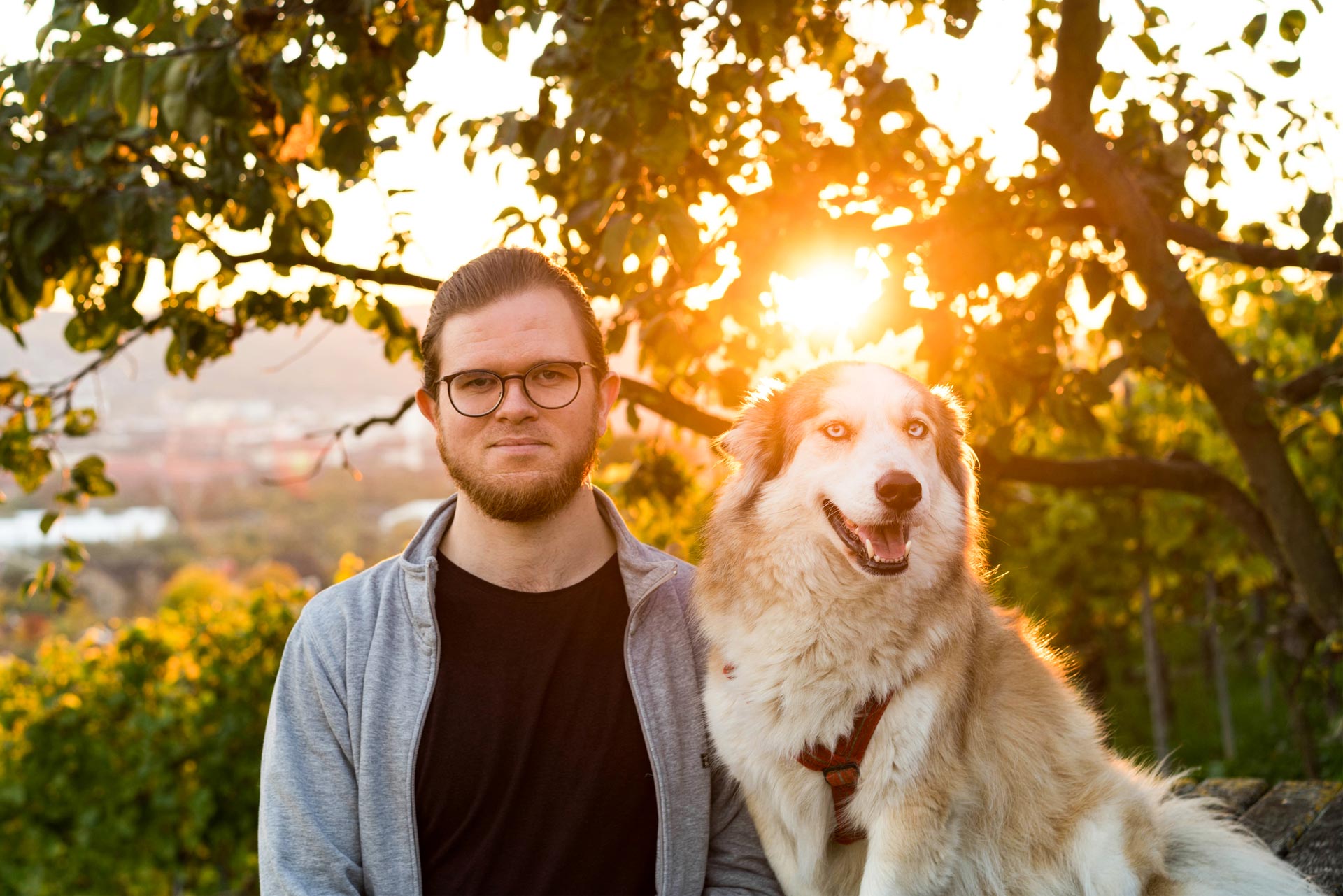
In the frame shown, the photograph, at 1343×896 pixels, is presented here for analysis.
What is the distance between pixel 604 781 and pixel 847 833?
24.4 inches

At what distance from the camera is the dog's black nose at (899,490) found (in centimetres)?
243

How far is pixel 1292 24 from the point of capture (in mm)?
2752

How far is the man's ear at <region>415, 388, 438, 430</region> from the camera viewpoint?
2670 millimetres

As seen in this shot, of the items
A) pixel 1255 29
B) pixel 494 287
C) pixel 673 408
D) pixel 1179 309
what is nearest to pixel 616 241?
pixel 494 287

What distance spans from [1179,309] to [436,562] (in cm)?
296

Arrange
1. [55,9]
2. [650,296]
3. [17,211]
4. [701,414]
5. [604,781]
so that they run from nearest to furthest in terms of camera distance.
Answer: [604,781]
[55,9]
[17,211]
[650,296]
[701,414]

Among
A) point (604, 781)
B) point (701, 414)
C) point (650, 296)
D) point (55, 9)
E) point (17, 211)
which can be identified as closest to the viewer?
point (604, 781)

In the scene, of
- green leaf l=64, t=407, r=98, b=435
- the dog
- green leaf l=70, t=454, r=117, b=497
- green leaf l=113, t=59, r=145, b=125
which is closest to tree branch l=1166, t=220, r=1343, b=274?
the dog

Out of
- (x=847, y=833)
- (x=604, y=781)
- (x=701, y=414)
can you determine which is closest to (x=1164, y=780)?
(x=847, y=833)

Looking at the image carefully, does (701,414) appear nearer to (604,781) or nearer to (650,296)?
(650,296)

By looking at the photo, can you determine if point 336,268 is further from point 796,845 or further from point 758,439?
point 796,845

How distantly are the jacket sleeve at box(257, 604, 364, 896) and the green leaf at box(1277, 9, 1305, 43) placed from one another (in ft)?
9.84

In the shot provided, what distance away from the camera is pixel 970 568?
2.80 metres

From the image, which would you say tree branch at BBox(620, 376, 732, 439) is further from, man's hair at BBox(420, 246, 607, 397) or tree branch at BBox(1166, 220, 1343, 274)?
tree branch at BBox(1166, 220, 1343, 274)
